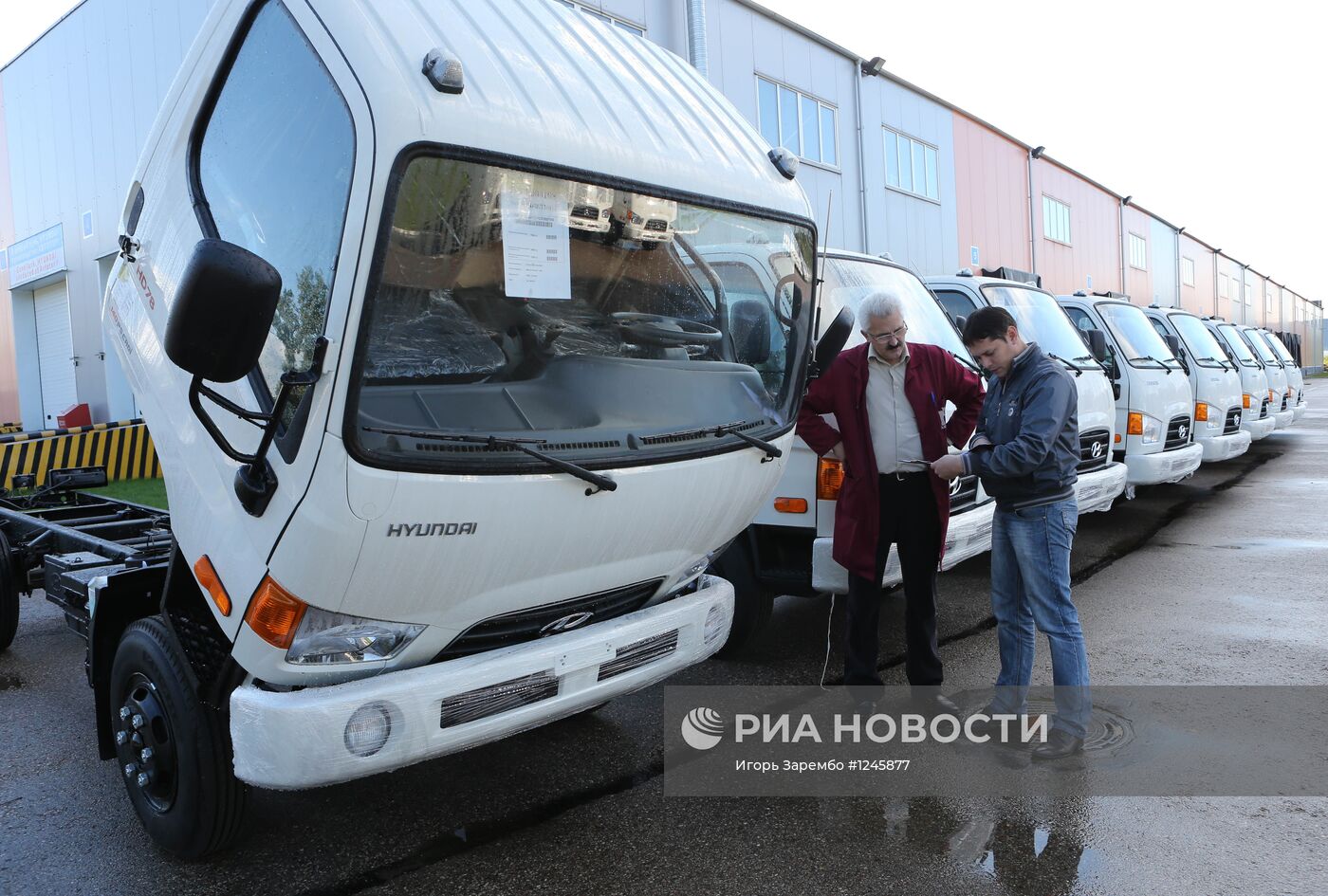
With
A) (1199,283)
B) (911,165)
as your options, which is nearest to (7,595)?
(911,165)

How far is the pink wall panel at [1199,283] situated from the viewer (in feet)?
148

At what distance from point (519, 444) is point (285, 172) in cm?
99

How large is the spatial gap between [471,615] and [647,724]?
169 cm

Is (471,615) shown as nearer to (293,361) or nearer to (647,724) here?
(293,361)

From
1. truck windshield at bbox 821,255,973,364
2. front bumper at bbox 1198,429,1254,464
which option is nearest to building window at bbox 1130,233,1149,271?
front bumper at bbox 1198,429,1254,464

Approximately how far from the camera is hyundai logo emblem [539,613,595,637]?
3107mm

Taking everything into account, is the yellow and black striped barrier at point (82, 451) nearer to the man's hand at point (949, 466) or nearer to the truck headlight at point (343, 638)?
the truck headlight at point (343, 638)

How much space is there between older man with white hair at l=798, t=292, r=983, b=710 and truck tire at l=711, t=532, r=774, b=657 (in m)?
0.76

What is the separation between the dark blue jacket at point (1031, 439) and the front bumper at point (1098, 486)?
306 cm

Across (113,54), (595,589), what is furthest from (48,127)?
(595,589)

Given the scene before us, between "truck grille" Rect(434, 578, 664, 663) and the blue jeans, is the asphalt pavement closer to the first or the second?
the blue jeans

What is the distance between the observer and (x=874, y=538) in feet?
13.3

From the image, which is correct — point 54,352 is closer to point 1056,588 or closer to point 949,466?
point 949,466

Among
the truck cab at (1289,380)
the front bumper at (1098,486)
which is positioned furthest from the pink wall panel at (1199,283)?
the front bumper at (1098,486)
